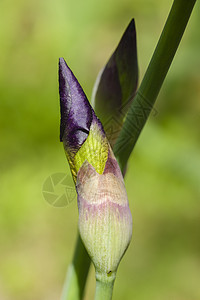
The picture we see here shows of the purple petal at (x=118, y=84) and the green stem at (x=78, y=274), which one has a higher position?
the purple petal at (x=118, y=84)

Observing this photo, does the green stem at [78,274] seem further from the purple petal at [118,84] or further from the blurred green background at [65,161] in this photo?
the blurred green background at [65,161]

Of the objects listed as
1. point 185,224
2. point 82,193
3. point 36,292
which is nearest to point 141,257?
point 185,224

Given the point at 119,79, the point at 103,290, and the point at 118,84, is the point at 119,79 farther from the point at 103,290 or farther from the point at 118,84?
the point at 103,290

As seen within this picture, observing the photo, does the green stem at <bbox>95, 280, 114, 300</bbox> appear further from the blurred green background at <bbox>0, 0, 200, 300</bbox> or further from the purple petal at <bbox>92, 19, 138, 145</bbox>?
the blurred green background at <bbox>0, 0, 200, 300</bbox>

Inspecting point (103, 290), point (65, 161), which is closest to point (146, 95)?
point (103, 290)

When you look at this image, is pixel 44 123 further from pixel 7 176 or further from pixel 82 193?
pixel 82 193

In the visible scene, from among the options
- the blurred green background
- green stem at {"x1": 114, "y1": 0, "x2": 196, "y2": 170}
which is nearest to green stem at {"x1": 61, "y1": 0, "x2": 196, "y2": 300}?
green stem at {"x1": 114, "y1": 0, "x2": 196, "y2": 170}

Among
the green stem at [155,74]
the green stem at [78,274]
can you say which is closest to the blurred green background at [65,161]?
the green stem at [78,274]
